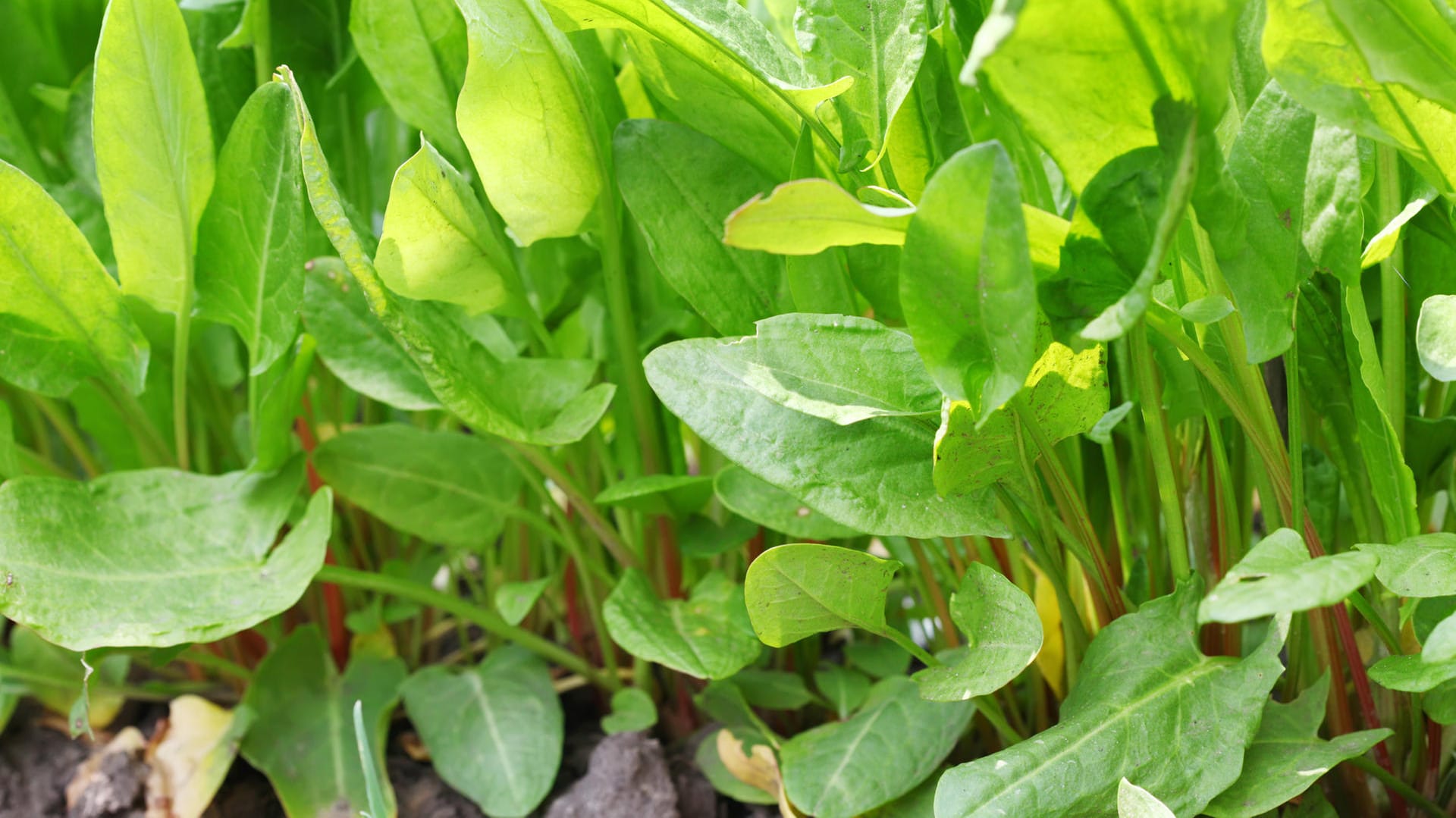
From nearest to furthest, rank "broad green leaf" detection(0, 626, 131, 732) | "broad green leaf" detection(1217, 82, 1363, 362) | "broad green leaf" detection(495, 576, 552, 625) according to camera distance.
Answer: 1. "broad green leaf" detection(1217, 82, 1363, 362)
2. "broad green leaf" detection(495, 576, 552, 625)
3. "broad green leaf" detection(0, 626, 131, 732)

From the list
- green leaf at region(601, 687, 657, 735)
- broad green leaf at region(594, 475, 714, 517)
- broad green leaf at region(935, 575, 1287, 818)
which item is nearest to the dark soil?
green leaf at region(601, 687, 657, 735)

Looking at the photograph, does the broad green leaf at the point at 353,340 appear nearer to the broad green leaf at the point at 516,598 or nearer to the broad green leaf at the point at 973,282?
the broad green leaf at the point at 516,598

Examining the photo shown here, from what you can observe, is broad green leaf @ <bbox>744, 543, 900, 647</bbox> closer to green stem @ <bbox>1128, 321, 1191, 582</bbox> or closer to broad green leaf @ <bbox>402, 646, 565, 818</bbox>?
green stem @ <bbox>1128, 321, 1191, 582</bbox>

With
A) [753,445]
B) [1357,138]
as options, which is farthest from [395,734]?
[1357,138]

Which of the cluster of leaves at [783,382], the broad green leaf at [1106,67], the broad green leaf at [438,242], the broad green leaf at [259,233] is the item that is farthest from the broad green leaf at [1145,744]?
the broad green leaf at [259,233]

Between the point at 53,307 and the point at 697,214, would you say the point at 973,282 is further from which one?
the point at 53,307
